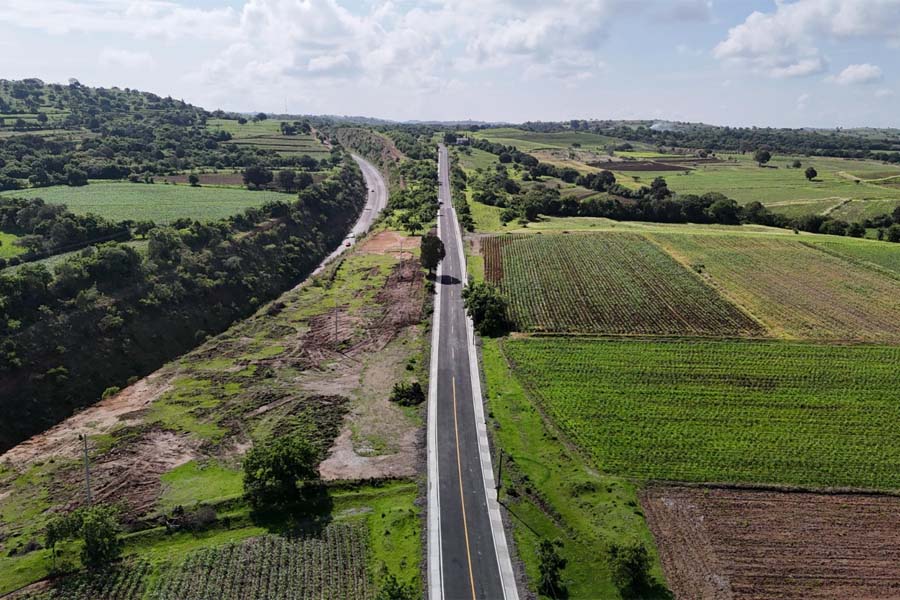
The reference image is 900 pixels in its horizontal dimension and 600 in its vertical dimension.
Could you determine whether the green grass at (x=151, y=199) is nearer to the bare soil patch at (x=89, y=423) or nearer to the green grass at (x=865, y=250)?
the bare soil patch at (x=89, y=423)

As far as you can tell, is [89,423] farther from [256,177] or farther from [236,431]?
[256,177]

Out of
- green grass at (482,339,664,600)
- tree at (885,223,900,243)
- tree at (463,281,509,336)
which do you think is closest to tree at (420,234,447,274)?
tree at (463,281,509,336)

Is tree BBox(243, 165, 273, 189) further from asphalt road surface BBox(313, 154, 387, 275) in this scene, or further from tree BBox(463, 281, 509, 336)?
tree BBox(463, 281, 509, 336)

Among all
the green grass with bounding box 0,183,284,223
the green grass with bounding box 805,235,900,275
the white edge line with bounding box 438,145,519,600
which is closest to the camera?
A: the white edge line with bounding box 438,145,519,600

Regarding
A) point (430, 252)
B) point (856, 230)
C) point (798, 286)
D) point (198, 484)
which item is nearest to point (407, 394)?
point (198, 484)

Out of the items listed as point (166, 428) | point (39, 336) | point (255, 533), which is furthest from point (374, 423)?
point (39, 336)
